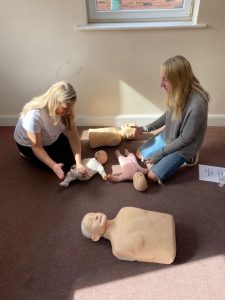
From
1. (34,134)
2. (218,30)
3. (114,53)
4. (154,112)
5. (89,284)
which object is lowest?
(89,284)

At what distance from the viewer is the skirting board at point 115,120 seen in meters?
2.27

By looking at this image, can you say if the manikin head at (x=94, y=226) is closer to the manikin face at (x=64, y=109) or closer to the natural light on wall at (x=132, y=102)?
the manikin face at (x=64, y=109)

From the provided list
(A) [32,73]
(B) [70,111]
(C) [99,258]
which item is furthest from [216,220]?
(A) [32,73]

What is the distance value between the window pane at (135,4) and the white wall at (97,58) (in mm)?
169

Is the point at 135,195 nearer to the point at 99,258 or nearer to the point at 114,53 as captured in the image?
the point at 99,258

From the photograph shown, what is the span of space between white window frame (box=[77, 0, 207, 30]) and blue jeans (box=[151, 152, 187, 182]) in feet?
2.84

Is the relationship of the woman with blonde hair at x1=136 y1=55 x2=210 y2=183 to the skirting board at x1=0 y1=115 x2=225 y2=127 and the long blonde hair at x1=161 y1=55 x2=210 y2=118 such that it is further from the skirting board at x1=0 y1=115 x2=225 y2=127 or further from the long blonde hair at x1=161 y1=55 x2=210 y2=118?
the skirting board at x1=0 y1=115 x2=225 y2=127

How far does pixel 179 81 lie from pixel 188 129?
28 cm

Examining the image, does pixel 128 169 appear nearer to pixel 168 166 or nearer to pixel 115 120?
pixel 168 166

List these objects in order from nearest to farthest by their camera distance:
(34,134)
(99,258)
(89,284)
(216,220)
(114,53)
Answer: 1. (89,284)
2. (99,258)
3. (216,220)
4. (34,134)
5. (114,53)

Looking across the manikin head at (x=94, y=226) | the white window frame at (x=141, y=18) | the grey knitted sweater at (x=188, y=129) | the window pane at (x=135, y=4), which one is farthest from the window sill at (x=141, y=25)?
the manikin head at (x=94, y=226)

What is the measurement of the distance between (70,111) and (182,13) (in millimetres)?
1035

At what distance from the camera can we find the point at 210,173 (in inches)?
72.3

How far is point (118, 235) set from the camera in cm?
138
